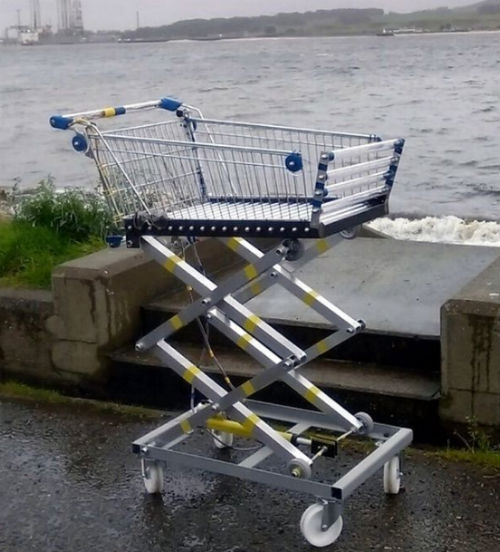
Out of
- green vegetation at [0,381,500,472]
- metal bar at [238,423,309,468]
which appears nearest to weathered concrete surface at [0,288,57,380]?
green vegetation at [0,381,500,472]

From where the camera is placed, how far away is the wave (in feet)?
47.4

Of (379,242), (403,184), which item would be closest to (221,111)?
(403,184)

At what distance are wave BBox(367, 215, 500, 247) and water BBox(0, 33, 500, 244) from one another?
1302 mm

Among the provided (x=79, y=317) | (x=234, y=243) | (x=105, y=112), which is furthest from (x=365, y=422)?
(x=79, y=317)

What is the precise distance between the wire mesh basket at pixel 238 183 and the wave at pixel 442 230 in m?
9.47

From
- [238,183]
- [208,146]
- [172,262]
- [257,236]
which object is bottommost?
[172,262]

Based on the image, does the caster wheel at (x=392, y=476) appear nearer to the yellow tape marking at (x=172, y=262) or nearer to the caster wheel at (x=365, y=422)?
the caster wheel at (x=365, y=422)

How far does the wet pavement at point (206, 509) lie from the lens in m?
4.56

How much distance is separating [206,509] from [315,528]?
0.63 m

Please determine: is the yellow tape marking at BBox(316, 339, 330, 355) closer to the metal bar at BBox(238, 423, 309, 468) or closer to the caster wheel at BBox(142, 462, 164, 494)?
the metal bar at BBox(238, 423, 309, 468)

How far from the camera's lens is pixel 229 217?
14.9ft

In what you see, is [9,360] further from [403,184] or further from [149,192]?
[403,184]

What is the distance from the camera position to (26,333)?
6.77 m

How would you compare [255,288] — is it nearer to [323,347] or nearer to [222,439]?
[323,347]
